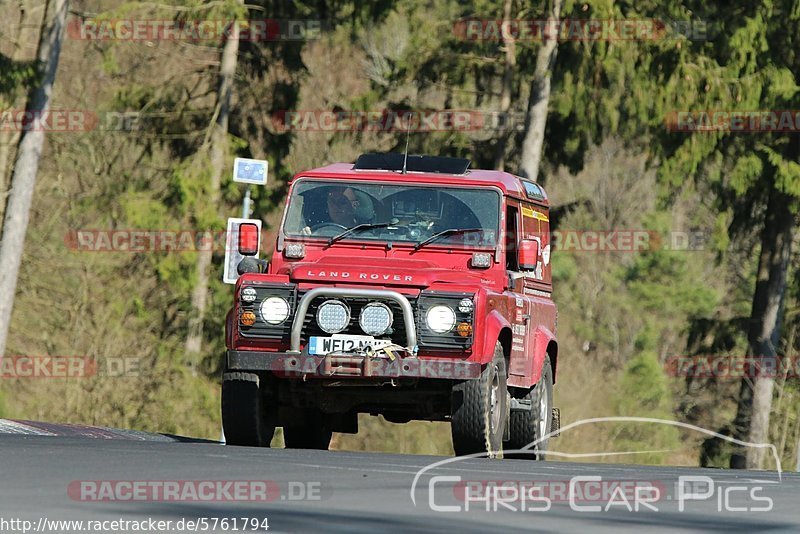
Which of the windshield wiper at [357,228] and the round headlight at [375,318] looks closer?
the round headlight at [375,318]

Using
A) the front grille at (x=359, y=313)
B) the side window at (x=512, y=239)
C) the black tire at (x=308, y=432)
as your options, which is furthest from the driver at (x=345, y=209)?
the black tire at (x=308, y=432)

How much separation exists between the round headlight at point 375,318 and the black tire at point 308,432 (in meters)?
2.57

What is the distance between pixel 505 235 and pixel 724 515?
623 centimetres

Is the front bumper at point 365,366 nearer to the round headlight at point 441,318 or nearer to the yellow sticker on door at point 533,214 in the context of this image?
the round headlight at point 441,318

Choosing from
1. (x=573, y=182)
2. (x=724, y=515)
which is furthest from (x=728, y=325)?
(x=573, y=182)

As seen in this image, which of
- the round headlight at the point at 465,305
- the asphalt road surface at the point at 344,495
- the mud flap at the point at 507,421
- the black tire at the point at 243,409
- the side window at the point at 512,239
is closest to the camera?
the asphalt road surface at the point at 344,495

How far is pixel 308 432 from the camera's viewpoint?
1545cm

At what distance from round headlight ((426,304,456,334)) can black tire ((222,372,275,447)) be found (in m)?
1.58

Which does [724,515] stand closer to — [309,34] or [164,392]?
[164,392]

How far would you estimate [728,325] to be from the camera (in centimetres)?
3014

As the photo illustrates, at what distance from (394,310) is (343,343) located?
48cm

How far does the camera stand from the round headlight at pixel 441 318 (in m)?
12.7

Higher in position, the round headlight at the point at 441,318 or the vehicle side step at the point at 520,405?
the round headlight at the point at 441,318

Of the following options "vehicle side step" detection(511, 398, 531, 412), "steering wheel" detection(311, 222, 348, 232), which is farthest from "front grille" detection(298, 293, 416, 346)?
"vehicle side step" detection(511, 398, 531, 412)
